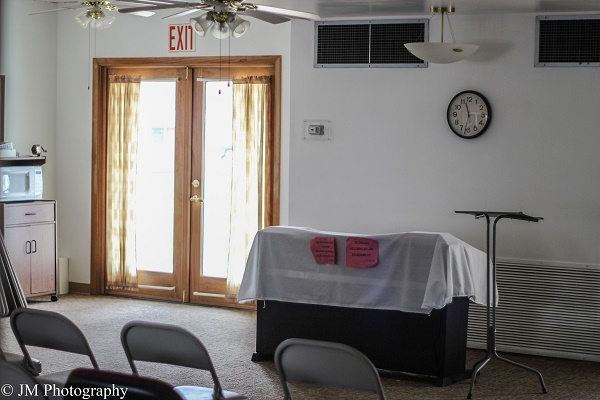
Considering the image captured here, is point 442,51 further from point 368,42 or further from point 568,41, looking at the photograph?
point 568,41

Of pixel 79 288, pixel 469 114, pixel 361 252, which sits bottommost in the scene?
pixel 79 288

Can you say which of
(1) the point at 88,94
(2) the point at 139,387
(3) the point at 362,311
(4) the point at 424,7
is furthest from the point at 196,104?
(2) the point at 139,387

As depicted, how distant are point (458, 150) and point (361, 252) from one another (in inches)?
64.5

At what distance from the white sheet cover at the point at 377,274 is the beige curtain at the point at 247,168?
6.28 feet

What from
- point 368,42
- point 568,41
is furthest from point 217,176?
point 568,41

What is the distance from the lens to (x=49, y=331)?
3619mm

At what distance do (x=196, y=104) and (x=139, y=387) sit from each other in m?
5.35

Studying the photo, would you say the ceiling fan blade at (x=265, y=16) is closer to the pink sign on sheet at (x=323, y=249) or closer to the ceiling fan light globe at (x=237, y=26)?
the ceiling fan light globe at (x=237, y=26)

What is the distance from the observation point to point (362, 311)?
5312 mm

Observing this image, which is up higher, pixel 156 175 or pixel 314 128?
pixel 314 128

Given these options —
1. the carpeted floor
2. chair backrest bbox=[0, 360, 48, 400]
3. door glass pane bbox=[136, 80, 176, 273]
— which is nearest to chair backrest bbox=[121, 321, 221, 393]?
chair backrest bbox=[0, 360, 48, 400]

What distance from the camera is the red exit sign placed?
25.0 ft

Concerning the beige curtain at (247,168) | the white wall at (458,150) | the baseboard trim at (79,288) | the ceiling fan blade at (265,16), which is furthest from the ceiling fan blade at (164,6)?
the baseboard trim at (79,288)

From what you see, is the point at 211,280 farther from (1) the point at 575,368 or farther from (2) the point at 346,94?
(1) the point at 575,368
